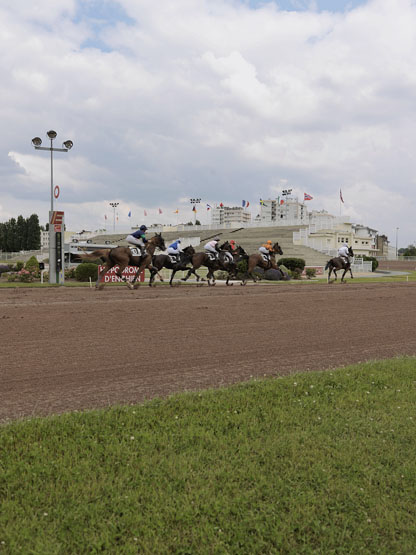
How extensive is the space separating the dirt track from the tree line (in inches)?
3412

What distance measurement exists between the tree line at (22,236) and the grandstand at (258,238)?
15449 mm

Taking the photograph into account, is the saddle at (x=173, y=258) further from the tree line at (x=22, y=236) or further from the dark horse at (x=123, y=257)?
the tree line at (x=22, y=236)

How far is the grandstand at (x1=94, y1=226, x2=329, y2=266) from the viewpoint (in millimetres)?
55278

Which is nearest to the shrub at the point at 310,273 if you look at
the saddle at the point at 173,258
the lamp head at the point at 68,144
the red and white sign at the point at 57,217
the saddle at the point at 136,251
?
the saddle at the point at 173,258

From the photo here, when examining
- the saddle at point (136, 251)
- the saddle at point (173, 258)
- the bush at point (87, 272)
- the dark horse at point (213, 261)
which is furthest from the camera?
the bush at point (87, 272)

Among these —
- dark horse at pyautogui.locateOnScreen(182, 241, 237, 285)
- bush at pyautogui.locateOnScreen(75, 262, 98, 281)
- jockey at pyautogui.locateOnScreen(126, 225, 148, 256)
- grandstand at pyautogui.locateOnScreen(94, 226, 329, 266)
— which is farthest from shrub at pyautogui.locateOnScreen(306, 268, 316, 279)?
jockey at pyautogui.locateOnScreen(126, 225, 148, 256)

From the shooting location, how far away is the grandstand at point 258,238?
55278 mm

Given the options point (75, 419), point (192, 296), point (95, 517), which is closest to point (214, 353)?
point (75, 419)

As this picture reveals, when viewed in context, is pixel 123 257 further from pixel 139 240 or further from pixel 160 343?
pixel 160 343

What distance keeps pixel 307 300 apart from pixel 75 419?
14341mm

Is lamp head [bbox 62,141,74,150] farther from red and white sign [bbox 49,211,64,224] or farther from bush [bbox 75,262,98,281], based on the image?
bush [bbox 75,262,98,281]

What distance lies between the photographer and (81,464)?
3762mm

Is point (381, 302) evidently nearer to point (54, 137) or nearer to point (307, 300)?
point (307, 300)

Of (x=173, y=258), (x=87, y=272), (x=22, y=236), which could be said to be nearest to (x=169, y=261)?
(x=173, y=258)
